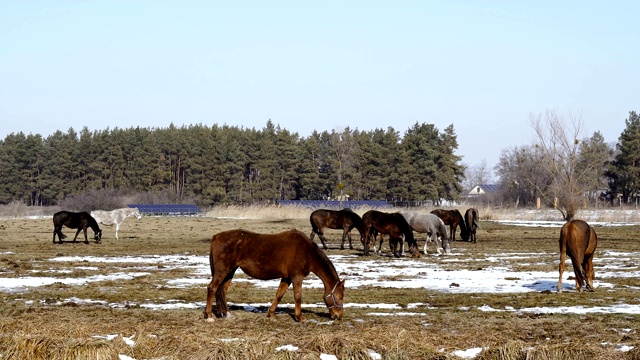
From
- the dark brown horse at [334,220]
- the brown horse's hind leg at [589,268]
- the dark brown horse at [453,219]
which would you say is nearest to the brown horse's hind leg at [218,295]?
the brown horse's hind leg at [589,268]

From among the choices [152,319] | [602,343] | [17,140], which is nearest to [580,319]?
[602,343]

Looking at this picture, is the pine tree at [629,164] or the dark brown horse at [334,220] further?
the pine tree at [629,164]

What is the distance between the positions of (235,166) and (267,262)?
291 feet

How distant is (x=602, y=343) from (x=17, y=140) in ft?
367

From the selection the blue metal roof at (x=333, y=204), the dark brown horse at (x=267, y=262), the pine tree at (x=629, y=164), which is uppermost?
the pine tree at (x=629, y=164)

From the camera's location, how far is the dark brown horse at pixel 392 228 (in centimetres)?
2695

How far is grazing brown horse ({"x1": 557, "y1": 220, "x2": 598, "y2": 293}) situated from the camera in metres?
16.4

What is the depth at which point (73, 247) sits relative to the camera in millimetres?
31422

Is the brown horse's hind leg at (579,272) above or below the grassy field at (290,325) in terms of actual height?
above

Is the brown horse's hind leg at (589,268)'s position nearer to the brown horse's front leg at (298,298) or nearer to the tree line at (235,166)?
the brown horse's front leg at (298,298)

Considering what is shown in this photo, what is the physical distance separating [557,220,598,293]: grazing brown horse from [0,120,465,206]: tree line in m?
76.0

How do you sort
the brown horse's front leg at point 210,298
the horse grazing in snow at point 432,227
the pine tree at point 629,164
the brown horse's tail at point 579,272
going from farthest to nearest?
the pine tree at point 629,164, the horse grazing in snow at point 432,227, the brown horse's tail at point 579,272, the brown horse's front leg at point 210,298

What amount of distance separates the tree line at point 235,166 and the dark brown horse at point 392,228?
6555 cm

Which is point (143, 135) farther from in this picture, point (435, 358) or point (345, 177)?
point (435, 358)
